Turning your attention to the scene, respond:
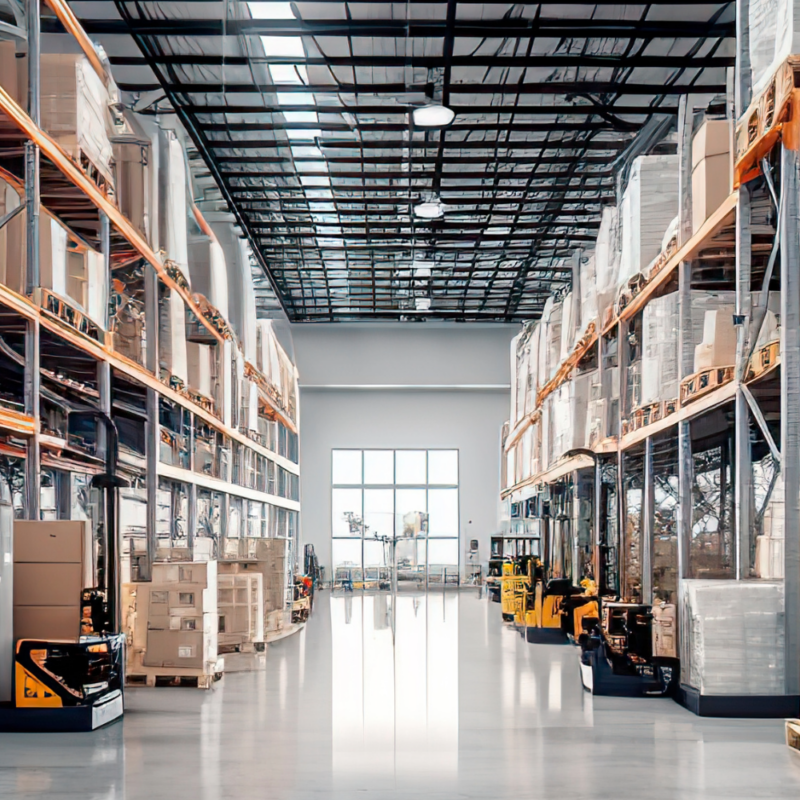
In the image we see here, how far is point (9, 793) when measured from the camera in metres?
4.75

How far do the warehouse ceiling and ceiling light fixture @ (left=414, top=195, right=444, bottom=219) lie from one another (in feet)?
0.11

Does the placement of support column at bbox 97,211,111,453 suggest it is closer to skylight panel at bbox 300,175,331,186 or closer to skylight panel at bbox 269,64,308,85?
skylight panel at bbox 269,64,308,85

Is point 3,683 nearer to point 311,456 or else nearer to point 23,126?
point 23,126

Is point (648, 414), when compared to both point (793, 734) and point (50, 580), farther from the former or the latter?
point (50, 580)

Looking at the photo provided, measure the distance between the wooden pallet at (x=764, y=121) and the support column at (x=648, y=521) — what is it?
3.08m

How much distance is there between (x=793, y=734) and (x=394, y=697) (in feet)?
10.5

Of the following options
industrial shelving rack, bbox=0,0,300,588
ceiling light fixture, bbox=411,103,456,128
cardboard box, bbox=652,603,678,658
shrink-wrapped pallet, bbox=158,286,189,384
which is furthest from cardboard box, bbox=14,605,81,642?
ceiling light fixture, bbox=411,103,456,128

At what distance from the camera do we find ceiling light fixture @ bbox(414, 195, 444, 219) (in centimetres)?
1725

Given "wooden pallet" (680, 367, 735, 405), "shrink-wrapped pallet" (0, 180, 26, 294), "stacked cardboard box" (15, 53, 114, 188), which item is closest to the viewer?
"shrink-wrapped pallet" (0, 180, 26, 294)

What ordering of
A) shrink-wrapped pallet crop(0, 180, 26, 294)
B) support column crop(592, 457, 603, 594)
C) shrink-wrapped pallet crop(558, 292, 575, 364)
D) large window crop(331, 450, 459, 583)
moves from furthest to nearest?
large window crop(331, 450, 459, 583)
shrink-wrapped pallet crop(558, 292, 575, 364)
support column crop(592, 457, 603, 594)
shrink-wrapped pallet crop(0, 180, 26, 294)

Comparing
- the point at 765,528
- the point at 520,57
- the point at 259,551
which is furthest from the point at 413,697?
the point at 520,57

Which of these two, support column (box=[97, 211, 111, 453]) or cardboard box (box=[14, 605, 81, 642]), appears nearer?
cardboard box (box=[14, 605, 81, 642])

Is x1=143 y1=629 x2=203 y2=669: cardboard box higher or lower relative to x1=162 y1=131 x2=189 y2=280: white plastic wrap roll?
lower

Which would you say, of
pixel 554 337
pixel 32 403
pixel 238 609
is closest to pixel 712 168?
pixel 32 403
